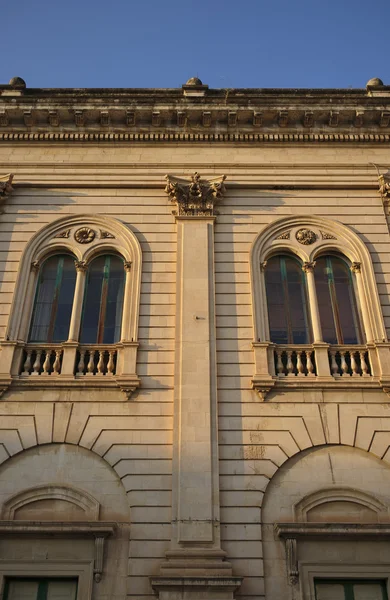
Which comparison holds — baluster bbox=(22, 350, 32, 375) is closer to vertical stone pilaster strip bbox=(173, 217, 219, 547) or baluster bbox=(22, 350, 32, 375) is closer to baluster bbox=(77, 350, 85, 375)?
baluster bbox=(77, 350, 85, 375)

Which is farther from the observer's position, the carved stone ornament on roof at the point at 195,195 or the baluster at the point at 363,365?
the carved stone ornament on roof at the point at 195,195

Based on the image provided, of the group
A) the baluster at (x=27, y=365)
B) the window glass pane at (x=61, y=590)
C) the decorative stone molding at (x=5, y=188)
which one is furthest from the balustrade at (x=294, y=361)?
the decorative stone molding at (x=5, y=188)

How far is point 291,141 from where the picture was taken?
1711 centimetres

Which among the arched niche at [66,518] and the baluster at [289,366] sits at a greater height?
the baluster at [289,366]

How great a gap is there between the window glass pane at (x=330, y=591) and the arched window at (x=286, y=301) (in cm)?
517

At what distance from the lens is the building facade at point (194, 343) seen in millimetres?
11445

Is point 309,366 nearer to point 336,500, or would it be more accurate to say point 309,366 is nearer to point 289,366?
point 289,366

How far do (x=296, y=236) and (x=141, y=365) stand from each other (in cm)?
528

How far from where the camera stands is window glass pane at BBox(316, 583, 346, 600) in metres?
11.2

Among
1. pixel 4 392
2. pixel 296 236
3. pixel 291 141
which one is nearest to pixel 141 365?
pixel 4 392

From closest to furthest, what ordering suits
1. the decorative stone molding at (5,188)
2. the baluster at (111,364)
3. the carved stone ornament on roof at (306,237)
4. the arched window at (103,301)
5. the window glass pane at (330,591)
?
the window glass pane at (330,591)
the baluster at (111,364)
the arched window at (103,301)
the carved stone ornament on roof at (306,237)
the decorative stone molding at (5,188)

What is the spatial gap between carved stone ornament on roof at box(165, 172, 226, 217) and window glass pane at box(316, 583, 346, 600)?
8.88m

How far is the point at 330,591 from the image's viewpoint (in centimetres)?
1125

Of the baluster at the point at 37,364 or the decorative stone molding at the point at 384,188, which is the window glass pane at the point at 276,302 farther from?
the baluster at the point at 37,364
